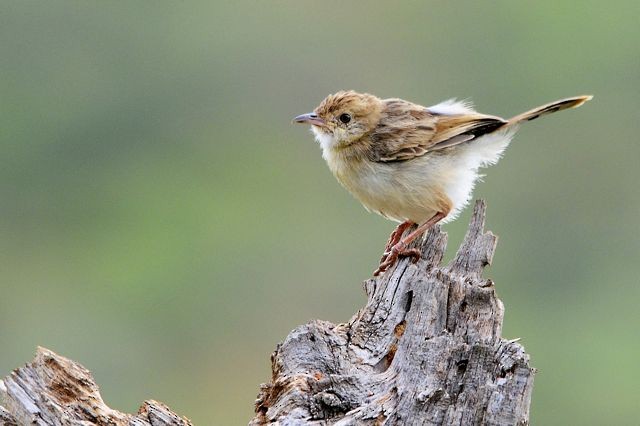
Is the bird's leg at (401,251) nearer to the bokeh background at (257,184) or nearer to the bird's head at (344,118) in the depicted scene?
the bird's head at (344,118)

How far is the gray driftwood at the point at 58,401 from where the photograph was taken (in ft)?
20.8

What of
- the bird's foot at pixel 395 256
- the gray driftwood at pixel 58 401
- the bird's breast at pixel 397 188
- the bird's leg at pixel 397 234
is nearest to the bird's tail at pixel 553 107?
the bird's breast at pixel 397 188

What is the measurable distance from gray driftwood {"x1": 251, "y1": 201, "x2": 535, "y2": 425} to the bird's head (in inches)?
76.3

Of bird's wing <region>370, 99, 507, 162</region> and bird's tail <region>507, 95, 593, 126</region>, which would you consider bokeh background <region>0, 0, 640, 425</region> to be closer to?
bird's wing <region>370, 99, 507, 162</region>

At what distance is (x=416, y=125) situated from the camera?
9070 mm

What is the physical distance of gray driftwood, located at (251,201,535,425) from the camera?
621 centimetres

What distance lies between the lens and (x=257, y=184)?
29.6 meters

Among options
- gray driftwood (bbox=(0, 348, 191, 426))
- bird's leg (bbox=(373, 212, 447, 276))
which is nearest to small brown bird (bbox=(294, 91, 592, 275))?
bird's leg (bbox=(373, 212, 447, 276))

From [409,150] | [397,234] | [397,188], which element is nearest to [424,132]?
[409,150]

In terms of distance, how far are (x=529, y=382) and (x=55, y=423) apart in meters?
2.28

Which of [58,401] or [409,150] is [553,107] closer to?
[409,150]

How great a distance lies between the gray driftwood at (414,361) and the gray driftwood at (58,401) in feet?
1.85

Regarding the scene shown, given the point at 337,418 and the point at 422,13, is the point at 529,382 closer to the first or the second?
the point at 337,418

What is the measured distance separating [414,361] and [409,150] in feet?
8.79
